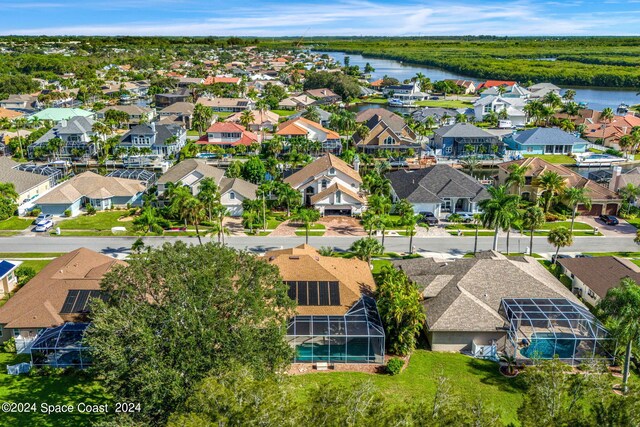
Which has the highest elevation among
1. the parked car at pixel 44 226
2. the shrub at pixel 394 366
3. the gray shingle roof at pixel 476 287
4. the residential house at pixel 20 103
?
the residential house at pixel 20 103

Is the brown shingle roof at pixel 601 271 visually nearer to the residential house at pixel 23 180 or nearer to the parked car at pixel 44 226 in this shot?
the parked car at pixel 44 226

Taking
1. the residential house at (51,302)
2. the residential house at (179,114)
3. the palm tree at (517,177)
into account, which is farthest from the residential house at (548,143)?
the residential house at (51,302)

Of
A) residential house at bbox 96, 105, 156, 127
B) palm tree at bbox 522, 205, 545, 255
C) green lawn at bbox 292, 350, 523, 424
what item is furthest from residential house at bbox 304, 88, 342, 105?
green lawn at bbox 292, 350, 523, 424

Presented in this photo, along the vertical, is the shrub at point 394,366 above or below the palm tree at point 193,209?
below

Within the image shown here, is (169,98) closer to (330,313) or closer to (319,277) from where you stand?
(319,277)

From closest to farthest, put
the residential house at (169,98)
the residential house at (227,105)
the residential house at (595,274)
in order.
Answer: the residential house at (595,274)
the residential house at (227,105)
the residential house at (169,98)

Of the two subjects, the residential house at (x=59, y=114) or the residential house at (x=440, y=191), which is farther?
the residential house at (x=59, y=114)
